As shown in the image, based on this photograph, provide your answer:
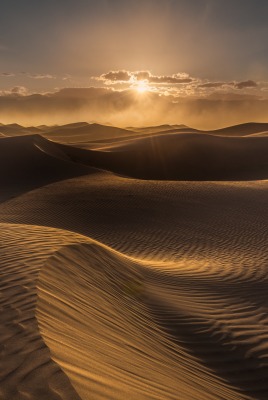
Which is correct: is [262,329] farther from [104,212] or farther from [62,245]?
[104,212]

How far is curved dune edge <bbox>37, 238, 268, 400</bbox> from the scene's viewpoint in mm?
3771

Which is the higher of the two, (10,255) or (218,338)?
(10,255)

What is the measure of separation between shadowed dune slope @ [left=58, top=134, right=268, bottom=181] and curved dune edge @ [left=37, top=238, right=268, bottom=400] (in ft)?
92.0

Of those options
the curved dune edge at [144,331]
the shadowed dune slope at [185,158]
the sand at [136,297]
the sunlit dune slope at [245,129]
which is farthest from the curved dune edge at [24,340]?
the sunlit dune slope at [245,129]

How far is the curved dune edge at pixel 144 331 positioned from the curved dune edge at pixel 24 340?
4.5 inches

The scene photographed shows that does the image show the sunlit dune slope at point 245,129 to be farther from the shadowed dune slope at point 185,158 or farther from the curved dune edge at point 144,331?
the curved dune edge at point 144,331

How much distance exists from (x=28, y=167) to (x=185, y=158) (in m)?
17.3

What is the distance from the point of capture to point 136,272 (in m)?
9.27

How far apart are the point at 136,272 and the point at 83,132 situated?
147 m

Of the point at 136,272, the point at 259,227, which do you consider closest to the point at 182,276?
the point at 136,272

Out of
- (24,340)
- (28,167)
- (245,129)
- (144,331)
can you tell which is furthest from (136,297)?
(245,129)

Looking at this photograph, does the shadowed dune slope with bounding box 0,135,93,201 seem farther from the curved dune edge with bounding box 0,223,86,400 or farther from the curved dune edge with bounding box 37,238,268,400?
the curved dune edge with bounding box 0,223,86,400

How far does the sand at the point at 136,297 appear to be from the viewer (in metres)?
3.63

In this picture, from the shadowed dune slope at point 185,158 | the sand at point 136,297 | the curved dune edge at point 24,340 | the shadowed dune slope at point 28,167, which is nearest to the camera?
the curved dune edge at point 24,340
